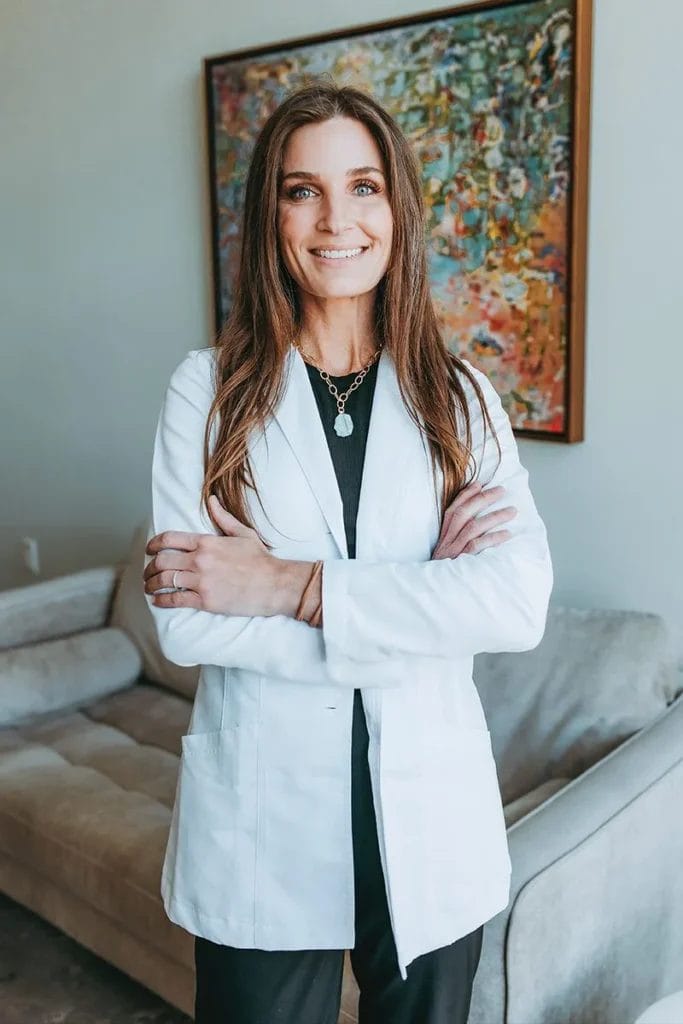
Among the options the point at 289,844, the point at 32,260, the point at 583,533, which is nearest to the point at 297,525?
the point at 289,844

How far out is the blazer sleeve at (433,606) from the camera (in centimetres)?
116

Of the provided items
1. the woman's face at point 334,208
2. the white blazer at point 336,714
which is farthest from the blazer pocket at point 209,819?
the woman's face at point 334,208

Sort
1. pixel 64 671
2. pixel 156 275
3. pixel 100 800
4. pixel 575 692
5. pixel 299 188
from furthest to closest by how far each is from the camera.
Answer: pixel 156 275
pixel 64 671
pixel 100 800
pixel 575 692
pixel 299 188

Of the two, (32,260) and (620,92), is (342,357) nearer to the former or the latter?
(620,92)

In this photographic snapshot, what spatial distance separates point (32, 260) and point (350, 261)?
8.36 feet

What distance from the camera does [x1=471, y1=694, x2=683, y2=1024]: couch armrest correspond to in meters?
1.46

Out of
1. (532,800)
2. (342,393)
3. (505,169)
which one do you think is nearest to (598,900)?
(532,800)

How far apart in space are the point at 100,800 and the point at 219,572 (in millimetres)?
1166

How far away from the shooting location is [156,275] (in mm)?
3109

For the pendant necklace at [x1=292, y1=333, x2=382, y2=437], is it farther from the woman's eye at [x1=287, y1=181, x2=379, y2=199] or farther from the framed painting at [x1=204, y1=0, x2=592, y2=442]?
the framed painting at [x1=204, y1=0, x2=592, y2=442]

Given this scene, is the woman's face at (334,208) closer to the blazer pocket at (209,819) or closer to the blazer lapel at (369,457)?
the blazer lapel at (369,457)

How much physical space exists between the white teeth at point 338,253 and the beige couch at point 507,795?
2.88 feet

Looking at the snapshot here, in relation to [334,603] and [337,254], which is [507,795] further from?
[337,254]

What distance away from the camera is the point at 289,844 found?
1.19m
